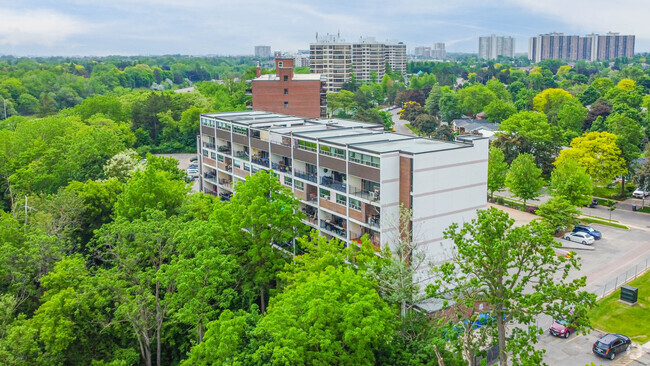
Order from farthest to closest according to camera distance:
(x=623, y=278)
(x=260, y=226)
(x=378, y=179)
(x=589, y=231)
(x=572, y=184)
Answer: (x=572, y=184)
(x=589, y=231)
(x=623, y=278)
(x=260, y=226)
(x=378, y=179)

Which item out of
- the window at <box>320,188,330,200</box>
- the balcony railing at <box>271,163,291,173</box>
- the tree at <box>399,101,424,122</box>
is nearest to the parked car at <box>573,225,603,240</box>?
the window at <box>320,188,330,200</box>

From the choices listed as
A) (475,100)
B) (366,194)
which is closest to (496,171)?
(366,194)

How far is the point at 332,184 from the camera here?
31938mm

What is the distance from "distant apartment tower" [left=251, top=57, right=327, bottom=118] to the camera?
6322cm

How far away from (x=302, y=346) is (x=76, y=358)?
13049mm

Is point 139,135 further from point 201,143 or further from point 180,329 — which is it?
point 180,329

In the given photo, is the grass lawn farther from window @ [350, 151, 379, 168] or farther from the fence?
window @ [350, 151, 379, 168]

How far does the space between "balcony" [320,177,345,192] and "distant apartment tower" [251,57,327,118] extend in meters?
32.7

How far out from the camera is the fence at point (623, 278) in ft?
106

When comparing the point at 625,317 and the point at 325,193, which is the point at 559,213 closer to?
the point at 625,317

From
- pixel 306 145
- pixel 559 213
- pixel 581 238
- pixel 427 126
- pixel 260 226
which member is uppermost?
pixel 306 145

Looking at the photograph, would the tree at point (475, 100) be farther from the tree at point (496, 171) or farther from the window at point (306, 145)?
the window at point (306, 145)

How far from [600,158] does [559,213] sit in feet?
43.4

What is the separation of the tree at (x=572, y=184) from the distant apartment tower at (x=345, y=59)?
93827 mm
